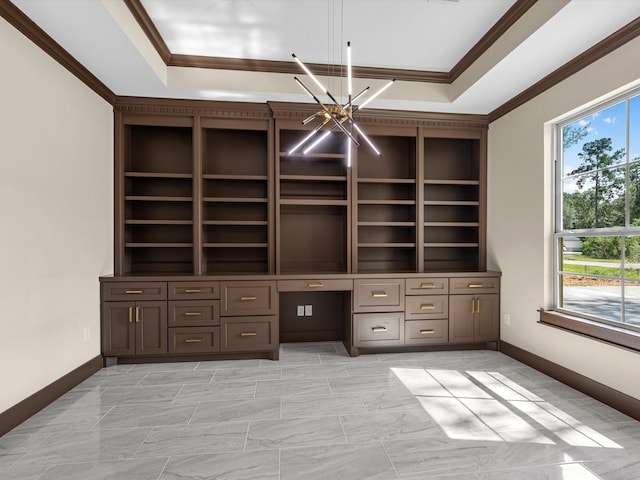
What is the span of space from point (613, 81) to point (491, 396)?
254 centimetres

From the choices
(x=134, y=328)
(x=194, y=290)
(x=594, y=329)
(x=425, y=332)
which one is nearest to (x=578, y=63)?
(x=594, y=329)

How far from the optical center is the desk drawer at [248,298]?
3.50 metres

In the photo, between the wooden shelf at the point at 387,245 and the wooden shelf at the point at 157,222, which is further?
the wooden shelf at the point at 387,245

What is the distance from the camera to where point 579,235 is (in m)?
2.97

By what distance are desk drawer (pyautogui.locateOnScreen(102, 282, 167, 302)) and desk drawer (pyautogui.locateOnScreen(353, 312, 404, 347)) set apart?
2017 mm

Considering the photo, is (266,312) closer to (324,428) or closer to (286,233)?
(286,233)

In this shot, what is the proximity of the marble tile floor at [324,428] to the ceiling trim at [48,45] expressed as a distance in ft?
8.64

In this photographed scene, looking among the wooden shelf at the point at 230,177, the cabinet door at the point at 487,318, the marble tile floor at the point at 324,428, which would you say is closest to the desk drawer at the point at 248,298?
the marble tile floor at the point at 324,428

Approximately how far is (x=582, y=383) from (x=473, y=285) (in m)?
1.32

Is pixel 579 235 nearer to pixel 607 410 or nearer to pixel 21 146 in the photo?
pixel 607 410

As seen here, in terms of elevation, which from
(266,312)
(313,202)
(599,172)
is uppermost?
(599,172)

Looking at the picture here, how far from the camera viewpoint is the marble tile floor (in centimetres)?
183

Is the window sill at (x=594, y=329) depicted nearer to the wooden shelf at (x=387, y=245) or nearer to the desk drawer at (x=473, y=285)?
the desk drawer at (x=473, y=285)

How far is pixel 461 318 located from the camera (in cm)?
380
